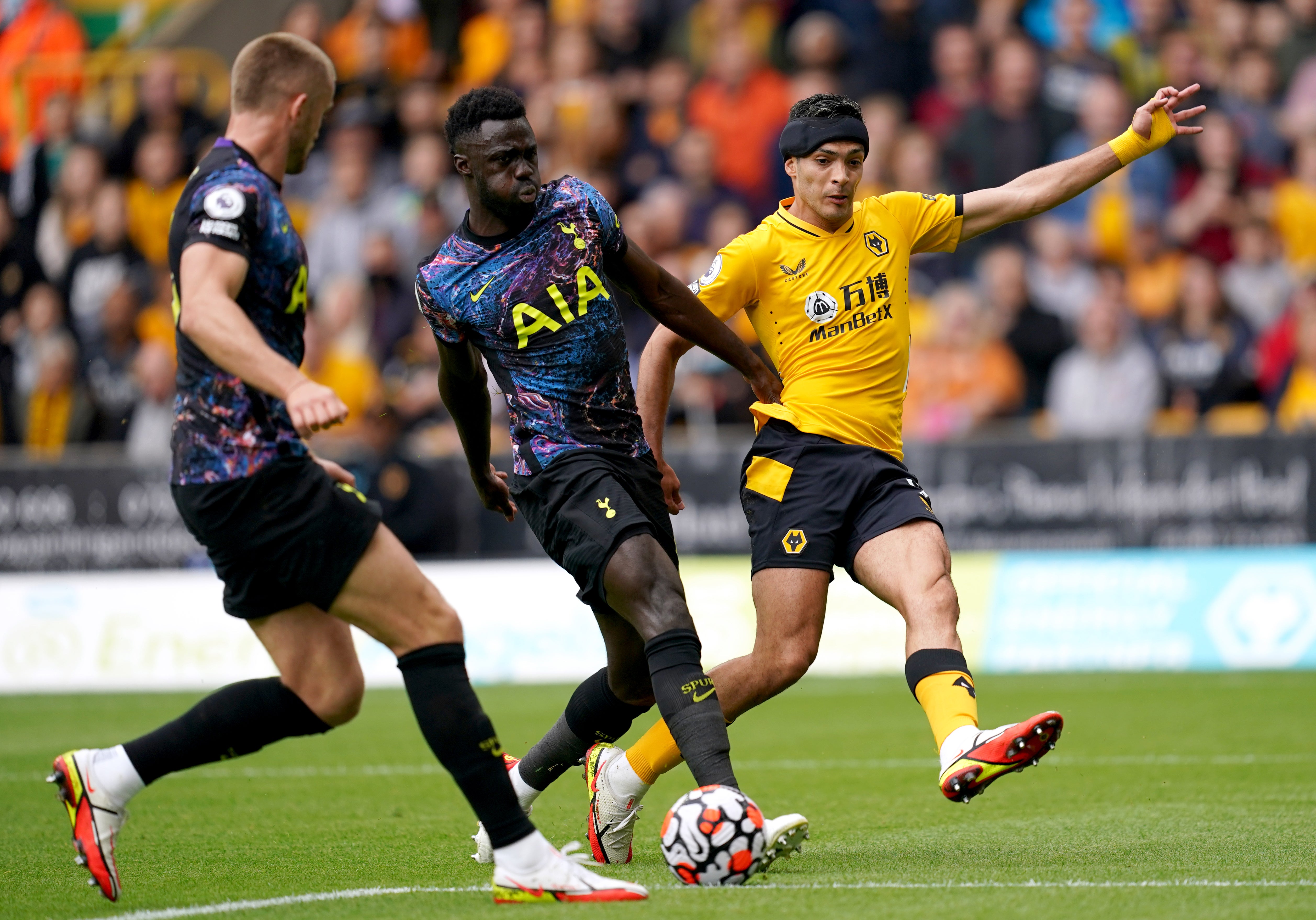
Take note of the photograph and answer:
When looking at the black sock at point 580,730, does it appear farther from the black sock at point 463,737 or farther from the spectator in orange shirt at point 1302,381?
the spectator in orange shirt at point 1302,381

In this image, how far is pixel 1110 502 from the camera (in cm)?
1330

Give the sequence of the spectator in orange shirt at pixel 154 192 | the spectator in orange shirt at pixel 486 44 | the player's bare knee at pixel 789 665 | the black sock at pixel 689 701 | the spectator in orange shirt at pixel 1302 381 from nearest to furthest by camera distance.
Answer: the black sock at pixel 689 701
the player's bare knee at pixel 789 665
the spectator in orange shirt at pixel 1302 381
the spectator in orange shirt at pixel 154 192
the spectator in orange shirt at pixel 486 44

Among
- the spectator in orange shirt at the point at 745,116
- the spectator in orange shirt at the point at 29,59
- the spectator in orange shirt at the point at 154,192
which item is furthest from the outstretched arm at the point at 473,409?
the spectator in orange shirt at the point at 29,59

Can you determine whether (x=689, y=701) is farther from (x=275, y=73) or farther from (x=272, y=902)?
(x=275, y=73)

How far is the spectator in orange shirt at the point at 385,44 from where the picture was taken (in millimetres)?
18281

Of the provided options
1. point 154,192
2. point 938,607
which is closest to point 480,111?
point 938,607

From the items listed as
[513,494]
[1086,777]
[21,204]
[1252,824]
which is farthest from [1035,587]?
[21,204]

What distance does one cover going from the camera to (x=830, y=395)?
20.5 feet

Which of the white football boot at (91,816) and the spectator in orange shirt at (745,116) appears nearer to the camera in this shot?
the white football boot at (91,816)

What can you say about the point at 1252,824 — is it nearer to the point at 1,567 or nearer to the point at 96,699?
the point at 96,699

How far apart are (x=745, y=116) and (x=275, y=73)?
1199 centimetres

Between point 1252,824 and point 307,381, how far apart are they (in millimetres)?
3843

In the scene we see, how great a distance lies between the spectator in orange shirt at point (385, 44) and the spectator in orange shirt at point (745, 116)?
355cm

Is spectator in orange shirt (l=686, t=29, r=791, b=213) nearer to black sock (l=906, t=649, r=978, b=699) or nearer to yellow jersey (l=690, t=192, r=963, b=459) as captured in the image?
yellow jersey (l=690, t=192, r=963, b=459)
